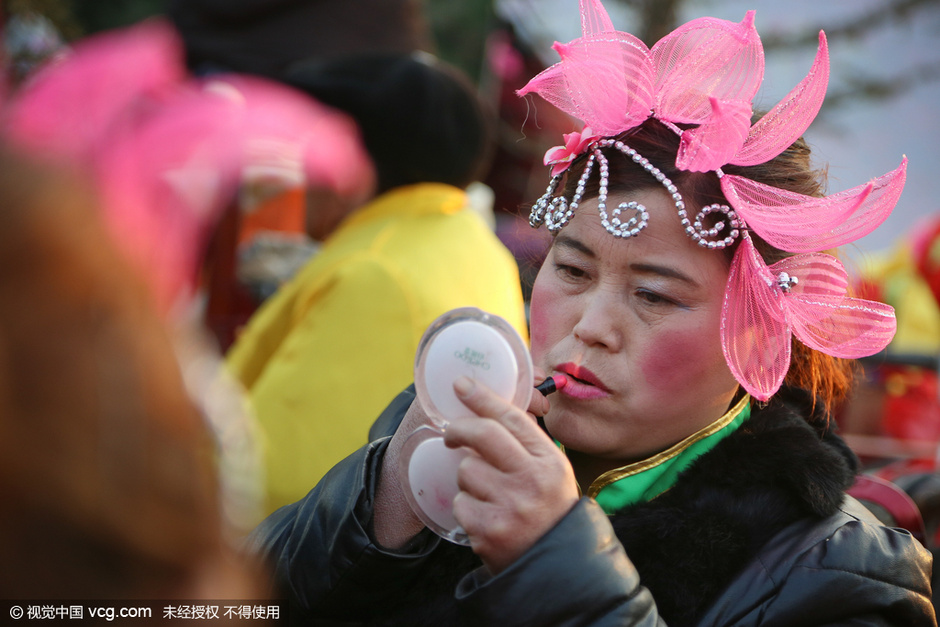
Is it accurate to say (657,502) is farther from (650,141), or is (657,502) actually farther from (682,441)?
(650,141)

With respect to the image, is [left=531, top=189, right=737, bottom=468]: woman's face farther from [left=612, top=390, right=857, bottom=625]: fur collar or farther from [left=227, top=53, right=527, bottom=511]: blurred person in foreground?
[left=227, top=53, right=527, bottom=511]: blurred person in foreground

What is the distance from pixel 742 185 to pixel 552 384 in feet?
1.73

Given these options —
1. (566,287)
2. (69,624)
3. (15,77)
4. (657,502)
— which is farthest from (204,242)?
(69,624)

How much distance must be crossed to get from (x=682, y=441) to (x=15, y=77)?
8.39 ft

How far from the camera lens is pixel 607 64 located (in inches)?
63.8

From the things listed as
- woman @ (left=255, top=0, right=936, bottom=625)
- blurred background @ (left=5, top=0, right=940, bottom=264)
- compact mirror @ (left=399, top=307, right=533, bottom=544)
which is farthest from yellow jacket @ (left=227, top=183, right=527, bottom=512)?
blurred background @ (left=5, top=0, right=940, bottom=264)

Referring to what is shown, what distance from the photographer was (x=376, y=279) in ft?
7.80

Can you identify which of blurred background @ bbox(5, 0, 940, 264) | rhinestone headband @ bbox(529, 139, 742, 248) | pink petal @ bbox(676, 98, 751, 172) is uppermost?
pink petal @ bbox(676, 98, 751, 172)

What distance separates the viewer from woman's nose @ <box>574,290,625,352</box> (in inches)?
58.8

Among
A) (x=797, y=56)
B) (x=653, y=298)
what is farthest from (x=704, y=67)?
(x=797, y=56)

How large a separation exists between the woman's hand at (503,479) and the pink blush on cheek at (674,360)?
385 millimetres

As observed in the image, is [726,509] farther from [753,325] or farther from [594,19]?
[594,19]

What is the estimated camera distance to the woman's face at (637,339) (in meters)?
1.50

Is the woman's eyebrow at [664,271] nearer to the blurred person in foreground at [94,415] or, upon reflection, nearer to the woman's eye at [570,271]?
the woman's eye at [570,271]
